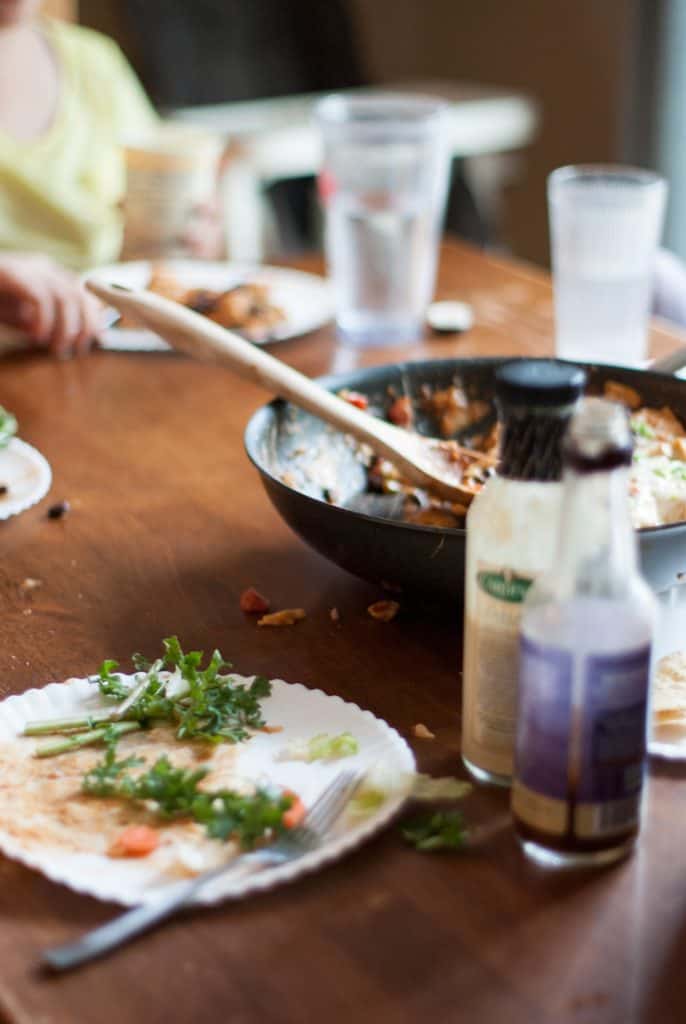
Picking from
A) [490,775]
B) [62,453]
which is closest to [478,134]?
[62,453]

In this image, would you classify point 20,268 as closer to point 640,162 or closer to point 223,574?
point 223,574

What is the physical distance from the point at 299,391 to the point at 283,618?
19 centimetres

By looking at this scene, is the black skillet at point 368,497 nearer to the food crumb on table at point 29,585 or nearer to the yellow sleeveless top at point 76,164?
the food crumb on table at point 29,585

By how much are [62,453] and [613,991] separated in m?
0.89

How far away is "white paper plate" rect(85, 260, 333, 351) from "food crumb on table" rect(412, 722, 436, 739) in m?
0.88

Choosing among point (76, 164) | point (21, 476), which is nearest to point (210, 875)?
point (21, 476)

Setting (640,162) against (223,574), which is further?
(640,162)

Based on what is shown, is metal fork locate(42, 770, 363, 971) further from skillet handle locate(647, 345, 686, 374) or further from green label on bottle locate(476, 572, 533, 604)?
skillet handle locate(647, 345, 686, 374)

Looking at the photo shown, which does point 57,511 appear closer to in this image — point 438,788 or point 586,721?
point 438,788

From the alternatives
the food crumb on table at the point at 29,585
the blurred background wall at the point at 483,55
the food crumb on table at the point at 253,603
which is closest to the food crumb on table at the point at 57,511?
the food crumb on table at the point at 29,585

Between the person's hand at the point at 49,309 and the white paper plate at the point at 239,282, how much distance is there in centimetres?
3

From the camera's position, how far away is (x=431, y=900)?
2.20ft

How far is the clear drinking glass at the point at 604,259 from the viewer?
4.91ft

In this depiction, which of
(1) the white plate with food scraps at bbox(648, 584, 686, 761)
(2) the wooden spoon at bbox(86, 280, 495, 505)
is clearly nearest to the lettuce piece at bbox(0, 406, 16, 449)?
(2) the wooden spoon at bbox(86, 280, 495, 505)
